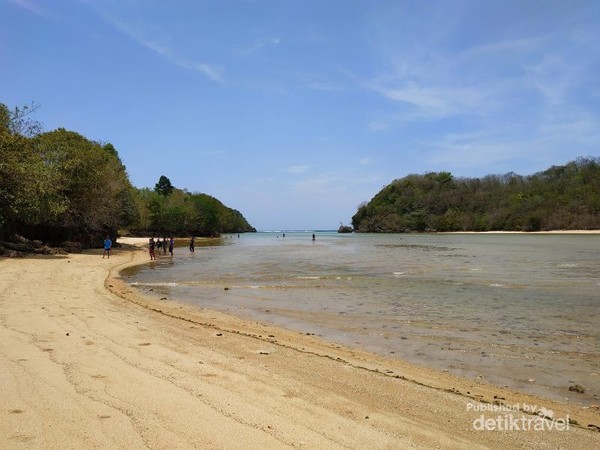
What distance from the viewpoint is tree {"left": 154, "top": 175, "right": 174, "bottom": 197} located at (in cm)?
13262

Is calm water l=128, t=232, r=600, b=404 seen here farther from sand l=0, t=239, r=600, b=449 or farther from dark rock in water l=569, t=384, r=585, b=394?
sand l=0, t=239, r=600, b=449

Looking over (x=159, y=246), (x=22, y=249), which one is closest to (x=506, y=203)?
(x=159, y=246)

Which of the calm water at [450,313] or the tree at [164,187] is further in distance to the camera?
the tree at [164,187]

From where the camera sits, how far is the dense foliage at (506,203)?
5108 inches

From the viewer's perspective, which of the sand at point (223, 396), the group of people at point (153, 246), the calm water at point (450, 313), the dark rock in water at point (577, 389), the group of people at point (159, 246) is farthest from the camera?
the group of people at point (159, 246)

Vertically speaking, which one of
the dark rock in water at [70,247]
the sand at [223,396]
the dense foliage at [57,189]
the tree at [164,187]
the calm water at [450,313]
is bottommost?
the calm water at [450,313]

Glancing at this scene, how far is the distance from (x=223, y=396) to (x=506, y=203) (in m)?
174

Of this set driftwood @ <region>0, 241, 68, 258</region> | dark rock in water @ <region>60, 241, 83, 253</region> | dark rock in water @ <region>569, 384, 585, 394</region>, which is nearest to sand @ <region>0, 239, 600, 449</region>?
dark rock in water @ <region>569, 384, 585, 394</region>

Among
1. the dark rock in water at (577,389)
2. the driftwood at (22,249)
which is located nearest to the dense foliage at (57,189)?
the driftwood at (22,249)

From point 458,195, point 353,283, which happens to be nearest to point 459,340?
point 353,283

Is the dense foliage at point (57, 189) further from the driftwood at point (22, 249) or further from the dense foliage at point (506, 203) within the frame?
the dense foliage at point (506, 203)

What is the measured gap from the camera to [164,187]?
133250 millimetres

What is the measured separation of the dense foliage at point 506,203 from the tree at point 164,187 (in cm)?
10416

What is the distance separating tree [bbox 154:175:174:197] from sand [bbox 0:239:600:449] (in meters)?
130
